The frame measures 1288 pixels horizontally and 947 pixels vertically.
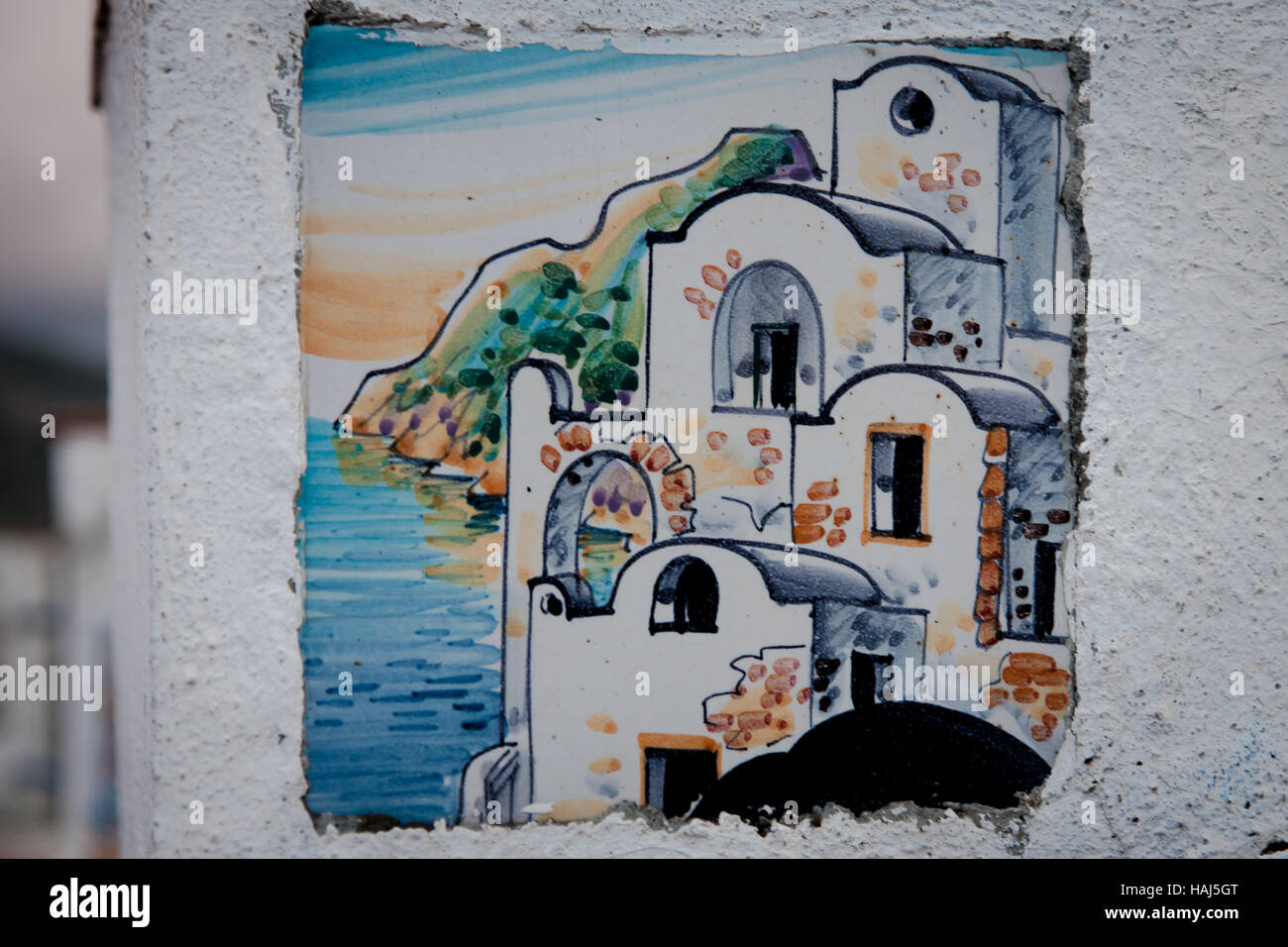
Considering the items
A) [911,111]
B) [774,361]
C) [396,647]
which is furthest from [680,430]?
[911,111]

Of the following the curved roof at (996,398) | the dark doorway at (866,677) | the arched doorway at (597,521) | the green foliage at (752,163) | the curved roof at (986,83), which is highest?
the curved roof at (986,83)

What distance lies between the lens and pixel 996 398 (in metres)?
2.05

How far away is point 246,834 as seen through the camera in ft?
6.25

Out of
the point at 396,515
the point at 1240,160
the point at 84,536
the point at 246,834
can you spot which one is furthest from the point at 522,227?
the point at 84,536

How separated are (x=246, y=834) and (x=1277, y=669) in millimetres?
2853

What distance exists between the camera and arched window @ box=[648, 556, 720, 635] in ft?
6.59

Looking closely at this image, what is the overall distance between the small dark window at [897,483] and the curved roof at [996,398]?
0.58 feet

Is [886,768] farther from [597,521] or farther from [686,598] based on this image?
[597,521]

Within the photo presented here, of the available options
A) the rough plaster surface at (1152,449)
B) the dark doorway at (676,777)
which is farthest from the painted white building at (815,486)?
the rough plaster surface at (1152,449)

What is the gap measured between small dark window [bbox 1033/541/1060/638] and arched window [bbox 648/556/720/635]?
2.99 ft

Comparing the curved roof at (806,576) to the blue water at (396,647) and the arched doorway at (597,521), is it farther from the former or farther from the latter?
the blue water at (396,647)

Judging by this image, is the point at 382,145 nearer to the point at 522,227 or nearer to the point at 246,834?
the point at 522,227

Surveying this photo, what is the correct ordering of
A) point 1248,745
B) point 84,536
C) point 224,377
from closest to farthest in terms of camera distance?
point 224,377 < point 1248,745 < point 84,536

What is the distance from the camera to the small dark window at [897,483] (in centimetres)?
203
